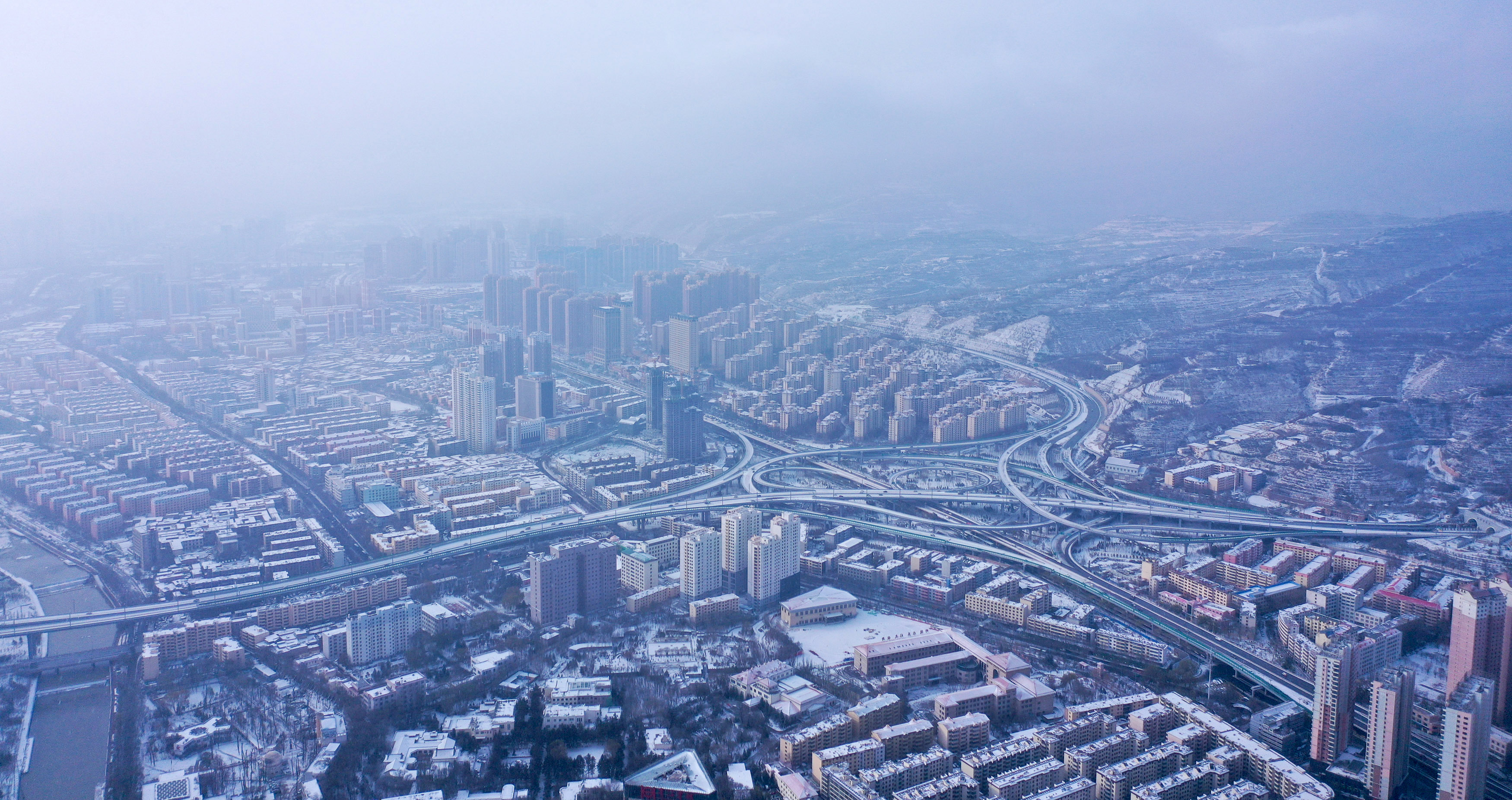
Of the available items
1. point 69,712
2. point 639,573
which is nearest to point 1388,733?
point 639,573

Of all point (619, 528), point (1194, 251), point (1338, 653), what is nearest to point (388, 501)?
point (619, 528)

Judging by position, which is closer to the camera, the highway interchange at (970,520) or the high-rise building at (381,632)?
the high-rise building at (381,632)

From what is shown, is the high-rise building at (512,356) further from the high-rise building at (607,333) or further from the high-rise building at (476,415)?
the high-rise building at (607,333)

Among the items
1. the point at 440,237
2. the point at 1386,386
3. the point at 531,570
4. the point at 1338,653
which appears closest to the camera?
the point at 1338,653

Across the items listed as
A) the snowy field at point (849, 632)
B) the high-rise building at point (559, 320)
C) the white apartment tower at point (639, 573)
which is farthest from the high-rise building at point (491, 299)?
the snowy field at point (849, 632)

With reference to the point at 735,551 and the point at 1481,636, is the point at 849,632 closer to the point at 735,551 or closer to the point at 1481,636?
the point at 735,551

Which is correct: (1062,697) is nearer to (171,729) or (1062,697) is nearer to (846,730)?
(846,730)

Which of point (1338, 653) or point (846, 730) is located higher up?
point (1338, 653)
